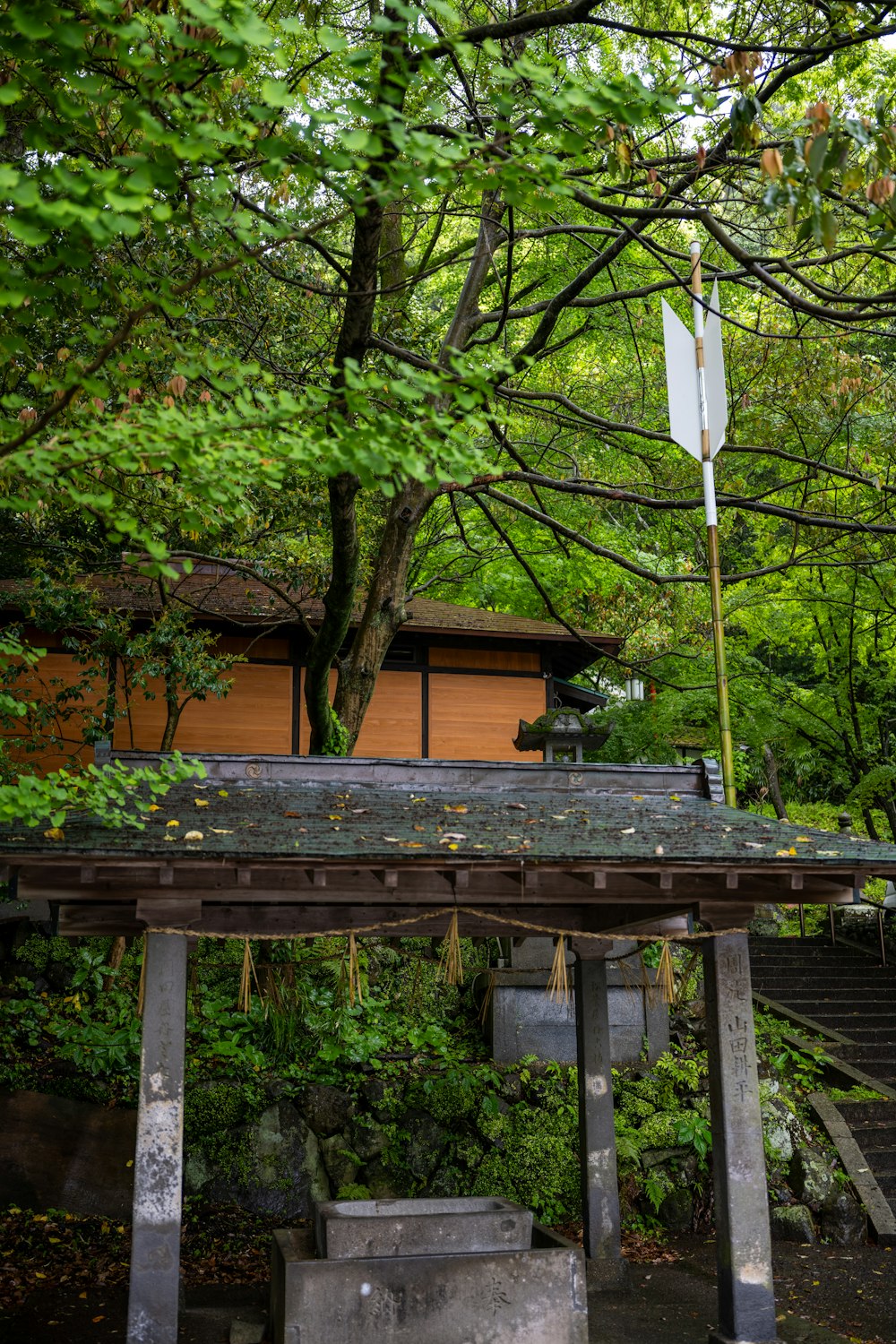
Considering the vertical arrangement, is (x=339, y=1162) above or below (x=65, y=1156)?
below

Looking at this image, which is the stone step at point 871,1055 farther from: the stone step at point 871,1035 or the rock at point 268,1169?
the rock at point 268,1169

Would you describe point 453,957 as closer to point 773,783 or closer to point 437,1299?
point 437,1299

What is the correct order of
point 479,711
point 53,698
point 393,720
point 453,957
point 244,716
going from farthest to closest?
point 479,711, point 393,720, point 244,716, point 53,698, point 453,957

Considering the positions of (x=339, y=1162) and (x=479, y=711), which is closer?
(x=339, y=1162)

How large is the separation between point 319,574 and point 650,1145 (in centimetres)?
766

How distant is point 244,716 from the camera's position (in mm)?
17375

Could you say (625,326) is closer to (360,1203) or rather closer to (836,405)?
(836,405)

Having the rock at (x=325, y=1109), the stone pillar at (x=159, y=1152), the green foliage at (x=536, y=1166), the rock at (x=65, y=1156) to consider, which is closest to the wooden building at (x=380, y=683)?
the rock at (x=65, y=1156)

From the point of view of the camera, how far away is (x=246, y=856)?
253 inches

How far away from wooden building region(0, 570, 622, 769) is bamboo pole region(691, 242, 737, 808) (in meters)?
7.02

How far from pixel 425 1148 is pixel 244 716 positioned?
25.3 feet

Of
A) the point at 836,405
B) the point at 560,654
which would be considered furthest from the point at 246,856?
the point at 560,654

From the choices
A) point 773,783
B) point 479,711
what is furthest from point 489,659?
point 773,783

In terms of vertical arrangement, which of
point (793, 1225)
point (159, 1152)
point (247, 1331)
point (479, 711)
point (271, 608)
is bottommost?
point (793, 1225)
